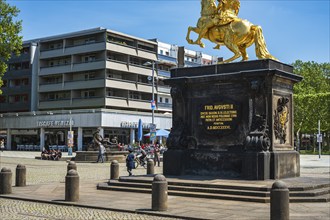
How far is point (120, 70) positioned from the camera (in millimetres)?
71000

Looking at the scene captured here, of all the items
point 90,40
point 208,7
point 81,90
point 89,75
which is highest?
point 90,40

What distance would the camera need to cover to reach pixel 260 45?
18.3 m

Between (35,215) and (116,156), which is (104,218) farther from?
(116,156)

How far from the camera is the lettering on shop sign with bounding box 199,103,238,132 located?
57.7 ft

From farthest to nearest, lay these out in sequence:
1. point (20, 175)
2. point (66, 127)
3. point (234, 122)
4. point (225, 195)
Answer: point (66, 127) → point (20, 175) → point (234, 122) → point (225, 195)

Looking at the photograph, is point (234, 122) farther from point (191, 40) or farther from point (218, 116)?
point (191, 40)

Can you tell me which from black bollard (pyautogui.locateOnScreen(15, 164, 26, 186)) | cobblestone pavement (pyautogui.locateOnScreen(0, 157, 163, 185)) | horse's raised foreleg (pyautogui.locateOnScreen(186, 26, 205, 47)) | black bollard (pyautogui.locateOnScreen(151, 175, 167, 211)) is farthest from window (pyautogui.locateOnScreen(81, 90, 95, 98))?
black bollard (pyautogui.locateOnScreen(151, 175, 167, 211))

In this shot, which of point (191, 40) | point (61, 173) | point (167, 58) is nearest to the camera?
point (191, 40)

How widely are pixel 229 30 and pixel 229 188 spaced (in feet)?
21.9

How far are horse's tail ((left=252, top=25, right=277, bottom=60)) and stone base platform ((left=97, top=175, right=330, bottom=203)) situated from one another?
4741 millimetres

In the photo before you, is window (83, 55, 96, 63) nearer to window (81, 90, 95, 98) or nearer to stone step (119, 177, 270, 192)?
window (81, 90, 95, 98)

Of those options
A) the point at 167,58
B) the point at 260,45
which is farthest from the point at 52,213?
the point at 167,58

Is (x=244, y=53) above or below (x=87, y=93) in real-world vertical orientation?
below

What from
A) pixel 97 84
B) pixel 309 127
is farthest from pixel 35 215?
pixel 309 127
